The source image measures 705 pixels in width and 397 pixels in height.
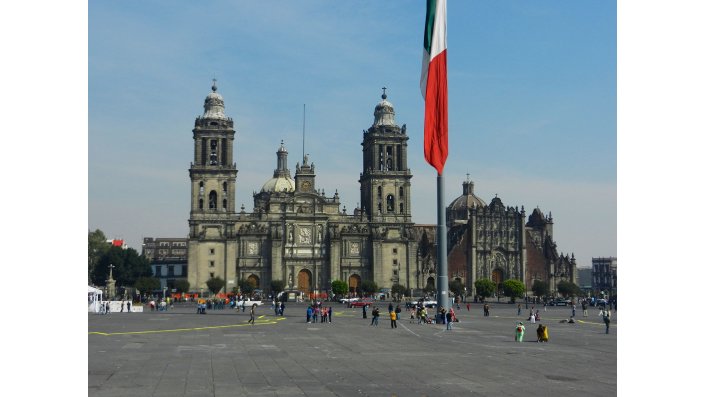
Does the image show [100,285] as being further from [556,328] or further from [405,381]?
[405,381]

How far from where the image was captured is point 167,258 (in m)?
152

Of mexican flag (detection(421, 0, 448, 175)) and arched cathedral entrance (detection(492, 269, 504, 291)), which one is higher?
mexican flag (detection(421, 0, 448, 175))

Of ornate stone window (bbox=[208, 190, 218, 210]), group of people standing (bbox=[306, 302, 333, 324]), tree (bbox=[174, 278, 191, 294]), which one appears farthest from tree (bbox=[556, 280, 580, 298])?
group of people standing (bbox=[306, 302, 333, 324])

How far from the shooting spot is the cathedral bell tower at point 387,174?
111250mm

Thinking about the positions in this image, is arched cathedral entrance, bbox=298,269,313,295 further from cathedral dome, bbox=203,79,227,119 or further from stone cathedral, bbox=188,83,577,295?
cathedral dome, bbox=203,79,227,119

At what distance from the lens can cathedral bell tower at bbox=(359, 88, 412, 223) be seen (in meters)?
111

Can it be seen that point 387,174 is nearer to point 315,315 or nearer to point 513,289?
point 513,289

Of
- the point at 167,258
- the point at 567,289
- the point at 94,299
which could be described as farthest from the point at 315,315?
the point at 167,258

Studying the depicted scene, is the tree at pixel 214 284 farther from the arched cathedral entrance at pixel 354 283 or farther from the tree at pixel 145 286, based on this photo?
the arched cathedral entrance at pixel 354 283

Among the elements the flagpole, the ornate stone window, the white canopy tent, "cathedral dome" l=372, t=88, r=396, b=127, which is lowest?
the white canopy tent

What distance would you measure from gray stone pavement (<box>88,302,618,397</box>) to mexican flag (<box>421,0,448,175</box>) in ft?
20.3

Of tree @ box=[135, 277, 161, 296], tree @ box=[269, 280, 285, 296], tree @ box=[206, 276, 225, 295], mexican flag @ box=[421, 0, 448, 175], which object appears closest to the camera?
mexican flag @ box=[421, 0, 448, 175]

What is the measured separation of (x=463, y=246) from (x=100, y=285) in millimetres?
54375

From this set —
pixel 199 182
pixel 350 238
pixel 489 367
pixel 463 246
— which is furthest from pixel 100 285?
pixel 489 367
